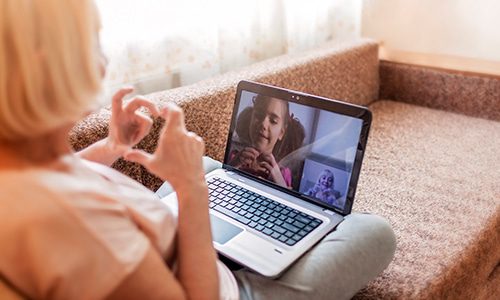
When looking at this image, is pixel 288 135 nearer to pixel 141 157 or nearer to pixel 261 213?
pixel 261 213

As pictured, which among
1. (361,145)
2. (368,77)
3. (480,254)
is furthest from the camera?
(368,77)

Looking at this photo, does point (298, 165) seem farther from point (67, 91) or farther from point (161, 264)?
point (67, 91)

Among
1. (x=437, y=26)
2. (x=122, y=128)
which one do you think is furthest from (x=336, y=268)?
(x=437, y=26)

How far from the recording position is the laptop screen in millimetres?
984

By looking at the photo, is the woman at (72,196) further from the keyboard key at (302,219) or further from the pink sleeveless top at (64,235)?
the keyboard key at (302,219)

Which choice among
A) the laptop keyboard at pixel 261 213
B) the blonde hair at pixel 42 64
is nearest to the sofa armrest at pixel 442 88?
the laptop keyboard at pixel 261 213

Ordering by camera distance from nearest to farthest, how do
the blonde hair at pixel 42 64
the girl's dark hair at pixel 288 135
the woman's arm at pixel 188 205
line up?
the blonde hair at pixel 42 64 → the woman's arm at pixel 188 205 → the girl's dark hair at pixel 288 135

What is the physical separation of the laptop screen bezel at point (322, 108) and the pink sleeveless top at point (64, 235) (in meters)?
0.47

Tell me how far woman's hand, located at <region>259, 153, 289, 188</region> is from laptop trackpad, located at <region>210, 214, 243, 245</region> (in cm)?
16

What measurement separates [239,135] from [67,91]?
0.60 metres

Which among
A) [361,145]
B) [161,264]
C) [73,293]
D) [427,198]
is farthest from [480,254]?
[73,293]

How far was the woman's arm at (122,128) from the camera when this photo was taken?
2.84 feet

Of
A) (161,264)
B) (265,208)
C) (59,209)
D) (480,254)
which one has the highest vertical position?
(59,209)

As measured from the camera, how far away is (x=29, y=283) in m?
0.59
